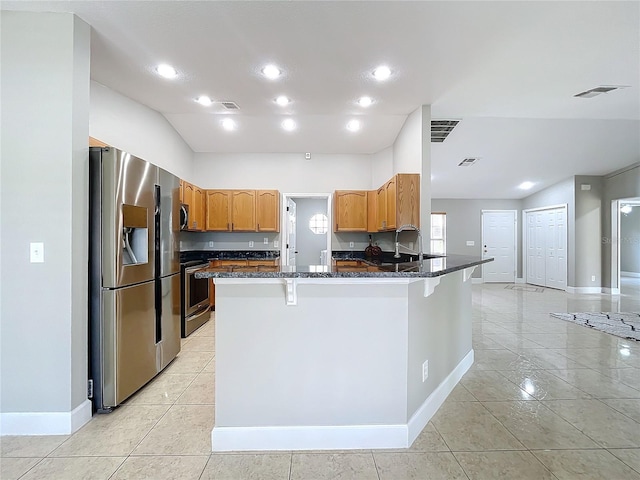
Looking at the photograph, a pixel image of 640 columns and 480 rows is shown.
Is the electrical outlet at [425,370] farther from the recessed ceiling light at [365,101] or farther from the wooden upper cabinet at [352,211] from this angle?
the wooden upper cabinet at [352,211]

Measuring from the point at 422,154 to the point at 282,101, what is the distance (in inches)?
70.0

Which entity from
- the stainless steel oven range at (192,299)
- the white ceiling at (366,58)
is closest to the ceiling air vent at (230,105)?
the white ceiling at (366,58)

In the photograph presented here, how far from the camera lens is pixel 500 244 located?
867 centimetres

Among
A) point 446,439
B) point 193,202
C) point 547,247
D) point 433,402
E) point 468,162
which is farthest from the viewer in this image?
point 547,247

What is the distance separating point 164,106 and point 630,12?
440 centimetres

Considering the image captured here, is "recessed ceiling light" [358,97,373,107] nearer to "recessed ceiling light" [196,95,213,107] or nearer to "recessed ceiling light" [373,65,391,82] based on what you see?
"recessed ceiling light" [373,65,391,82]

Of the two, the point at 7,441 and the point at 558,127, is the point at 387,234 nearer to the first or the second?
the point at 558,127

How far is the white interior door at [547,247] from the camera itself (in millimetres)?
7422

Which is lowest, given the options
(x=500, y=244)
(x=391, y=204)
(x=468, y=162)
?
(x=500, y=244)

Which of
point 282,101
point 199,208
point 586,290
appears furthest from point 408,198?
point 586,290

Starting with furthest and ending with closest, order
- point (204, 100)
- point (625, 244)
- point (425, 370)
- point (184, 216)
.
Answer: point (625, 244), point (184, 216), point (204, 100), point (425, 370)

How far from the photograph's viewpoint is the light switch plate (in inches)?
78.1

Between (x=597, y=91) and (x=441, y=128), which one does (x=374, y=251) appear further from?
(x=597, y=91)

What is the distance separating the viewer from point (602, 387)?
102 inches
